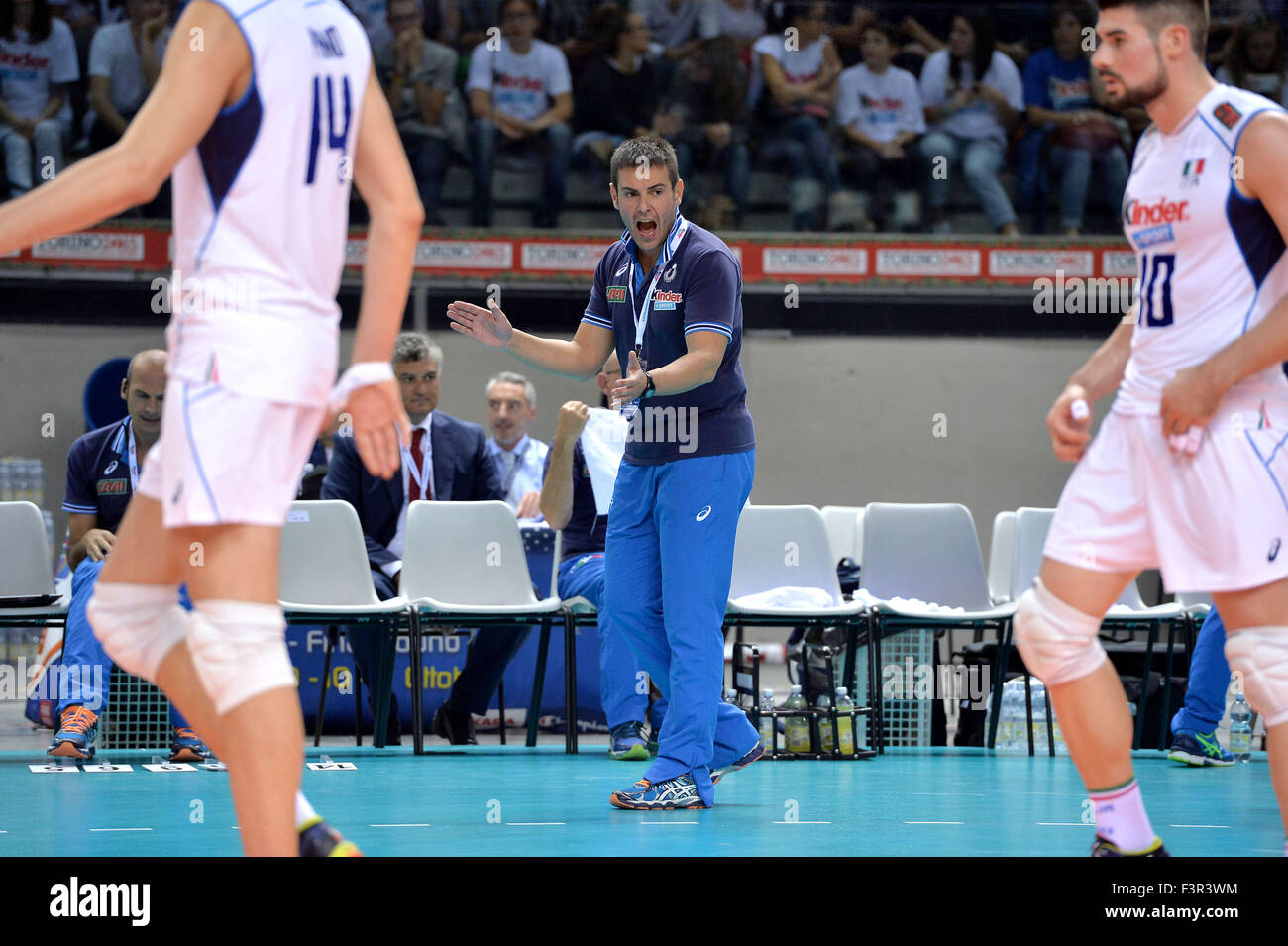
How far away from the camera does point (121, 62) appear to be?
12312 millimetres

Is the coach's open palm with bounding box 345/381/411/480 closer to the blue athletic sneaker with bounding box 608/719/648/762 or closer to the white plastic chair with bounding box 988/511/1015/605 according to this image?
the blue athletic sneaker with bounding box 608/719/648/762

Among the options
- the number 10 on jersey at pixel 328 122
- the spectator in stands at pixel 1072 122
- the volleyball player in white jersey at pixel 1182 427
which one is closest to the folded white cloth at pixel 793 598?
the volleyball player in white jersey at pixel 1182 427

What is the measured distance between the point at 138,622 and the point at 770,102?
1183 cm

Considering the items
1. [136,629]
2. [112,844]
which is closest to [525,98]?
[112,844]

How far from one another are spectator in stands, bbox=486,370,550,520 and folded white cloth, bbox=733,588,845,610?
2.21 meters

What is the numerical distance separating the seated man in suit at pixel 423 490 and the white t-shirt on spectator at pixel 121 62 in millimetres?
6564

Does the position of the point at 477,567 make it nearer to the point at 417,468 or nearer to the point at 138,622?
the point at 417,468

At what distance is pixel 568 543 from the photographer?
22.4 ft

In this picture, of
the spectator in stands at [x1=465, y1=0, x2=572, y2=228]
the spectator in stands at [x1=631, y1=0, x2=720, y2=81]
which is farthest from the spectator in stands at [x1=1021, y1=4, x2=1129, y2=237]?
the spectator in stands at [x1=465, y1=0, x2=572, y2=228]

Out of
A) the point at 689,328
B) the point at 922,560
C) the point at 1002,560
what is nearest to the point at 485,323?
the point at 689,328

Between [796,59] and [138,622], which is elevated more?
[796,59]

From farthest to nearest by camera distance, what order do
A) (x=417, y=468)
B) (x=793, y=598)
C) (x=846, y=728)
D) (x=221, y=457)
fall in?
(x=417, y=468) → (x=793, y=598) → (x=846, y=728) → (x=221, y=457)

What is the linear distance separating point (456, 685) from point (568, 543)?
0.92 m
